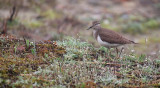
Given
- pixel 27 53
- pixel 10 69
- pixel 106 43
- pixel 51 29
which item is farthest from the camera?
pixel 51 29

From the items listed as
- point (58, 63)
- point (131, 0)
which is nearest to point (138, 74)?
point (58, 63)

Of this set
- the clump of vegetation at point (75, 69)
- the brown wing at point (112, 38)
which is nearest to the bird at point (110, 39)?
the brown wing at point (112, 38)

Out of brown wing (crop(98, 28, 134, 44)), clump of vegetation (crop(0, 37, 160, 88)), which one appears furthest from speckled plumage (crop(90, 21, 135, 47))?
clump of vegetation (crop(0, 37, 160, 88))

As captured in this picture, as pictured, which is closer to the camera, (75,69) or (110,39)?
(75,69)

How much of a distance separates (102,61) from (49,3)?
34.7ft

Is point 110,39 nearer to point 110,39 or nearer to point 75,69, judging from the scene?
point 110,39

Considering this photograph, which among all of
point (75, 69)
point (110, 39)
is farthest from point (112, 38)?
point (75, 69)

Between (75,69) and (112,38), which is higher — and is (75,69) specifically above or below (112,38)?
below

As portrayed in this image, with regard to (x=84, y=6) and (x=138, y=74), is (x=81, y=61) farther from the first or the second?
(x=84, y=6)

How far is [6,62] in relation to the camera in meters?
5.39

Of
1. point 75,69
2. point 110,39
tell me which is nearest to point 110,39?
point 110,39

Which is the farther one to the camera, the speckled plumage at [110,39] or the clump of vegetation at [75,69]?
the speckled plumage at [110,39]

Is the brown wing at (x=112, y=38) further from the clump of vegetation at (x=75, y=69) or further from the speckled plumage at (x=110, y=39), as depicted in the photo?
the clump of vegetation at (x=75, y=69)

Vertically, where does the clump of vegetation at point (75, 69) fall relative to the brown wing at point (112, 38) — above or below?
below
